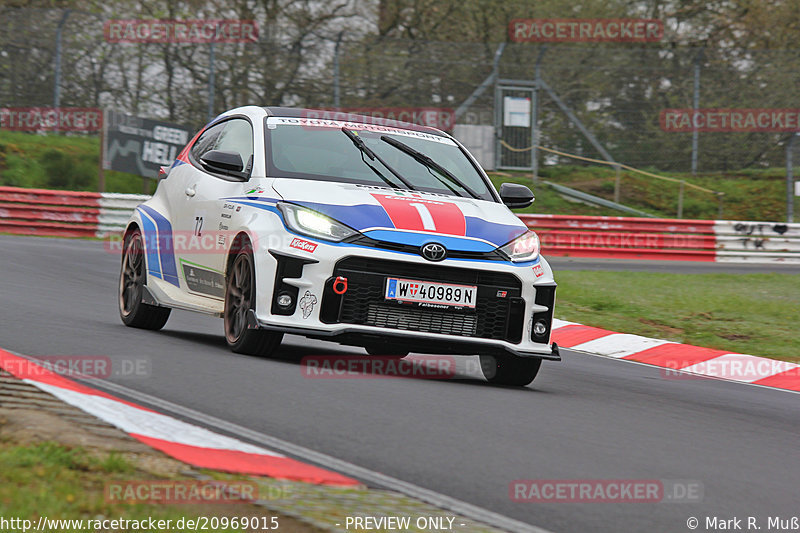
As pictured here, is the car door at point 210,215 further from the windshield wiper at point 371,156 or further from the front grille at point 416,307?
the front grille at point 416,307

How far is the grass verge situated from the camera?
12.1m

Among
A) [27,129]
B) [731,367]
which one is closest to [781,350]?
[731,367]

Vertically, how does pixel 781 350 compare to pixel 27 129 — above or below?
below

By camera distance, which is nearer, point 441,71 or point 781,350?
point 781,350

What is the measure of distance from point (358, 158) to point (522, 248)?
4.68 feet

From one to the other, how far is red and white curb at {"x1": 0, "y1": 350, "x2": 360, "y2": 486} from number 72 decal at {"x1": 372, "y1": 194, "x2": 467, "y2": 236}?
2310mm

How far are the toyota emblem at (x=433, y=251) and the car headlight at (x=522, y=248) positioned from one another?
44 cm

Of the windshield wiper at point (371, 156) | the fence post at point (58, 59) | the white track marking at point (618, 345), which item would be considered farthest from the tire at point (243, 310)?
the fence post at point (58, 59)

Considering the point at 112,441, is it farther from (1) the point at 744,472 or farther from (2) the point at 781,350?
(2) the point at 781,350

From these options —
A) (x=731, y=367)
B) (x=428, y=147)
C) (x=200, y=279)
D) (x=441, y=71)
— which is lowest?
(x=731, y=367)

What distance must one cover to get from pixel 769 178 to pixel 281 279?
2175cm

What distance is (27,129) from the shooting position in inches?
950

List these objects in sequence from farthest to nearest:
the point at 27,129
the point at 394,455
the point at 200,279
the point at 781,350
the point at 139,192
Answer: the point at 139,192, the point at 27,129, the point at 781,350, the point at 200,279, the point at 394,455

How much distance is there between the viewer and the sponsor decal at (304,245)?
6.89 m
